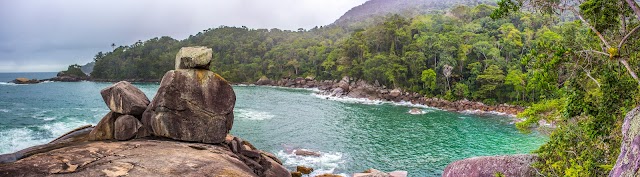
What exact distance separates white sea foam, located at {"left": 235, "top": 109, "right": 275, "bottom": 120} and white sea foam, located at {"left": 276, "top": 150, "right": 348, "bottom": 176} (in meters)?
18.4

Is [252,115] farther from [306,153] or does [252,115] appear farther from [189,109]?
[189,109]

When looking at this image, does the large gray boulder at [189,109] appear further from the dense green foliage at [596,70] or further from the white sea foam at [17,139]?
the white sea foam at [17,139]

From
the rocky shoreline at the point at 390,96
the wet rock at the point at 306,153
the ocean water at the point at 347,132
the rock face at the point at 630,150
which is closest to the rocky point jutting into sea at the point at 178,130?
the ocean water at the point at 347,132

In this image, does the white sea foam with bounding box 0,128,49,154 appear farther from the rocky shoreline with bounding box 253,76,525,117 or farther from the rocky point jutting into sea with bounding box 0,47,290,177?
the rocky shoreline with bounding box 253,76,525,117

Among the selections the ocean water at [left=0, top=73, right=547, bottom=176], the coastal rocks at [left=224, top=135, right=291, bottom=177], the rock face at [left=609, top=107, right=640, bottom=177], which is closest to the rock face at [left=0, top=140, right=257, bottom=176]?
the coastal rocks at [left=224, top=135, right=291, bottom=177]

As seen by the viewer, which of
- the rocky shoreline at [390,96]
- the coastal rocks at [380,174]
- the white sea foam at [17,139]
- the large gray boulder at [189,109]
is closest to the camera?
the large gray boulder at [189,109]

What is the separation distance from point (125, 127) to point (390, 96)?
196ft

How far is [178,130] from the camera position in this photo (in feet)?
56.0

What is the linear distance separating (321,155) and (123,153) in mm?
18877

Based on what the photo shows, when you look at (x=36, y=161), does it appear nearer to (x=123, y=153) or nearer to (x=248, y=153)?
(x=123, y=153)

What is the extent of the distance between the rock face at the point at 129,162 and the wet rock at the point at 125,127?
1.14 meters

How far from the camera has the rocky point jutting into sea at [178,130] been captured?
13.7 m

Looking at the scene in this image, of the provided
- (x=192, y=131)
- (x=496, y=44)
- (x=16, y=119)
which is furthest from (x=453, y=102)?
(x=16, y=119)

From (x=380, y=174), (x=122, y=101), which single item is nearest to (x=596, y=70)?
(x=380, y=174)
